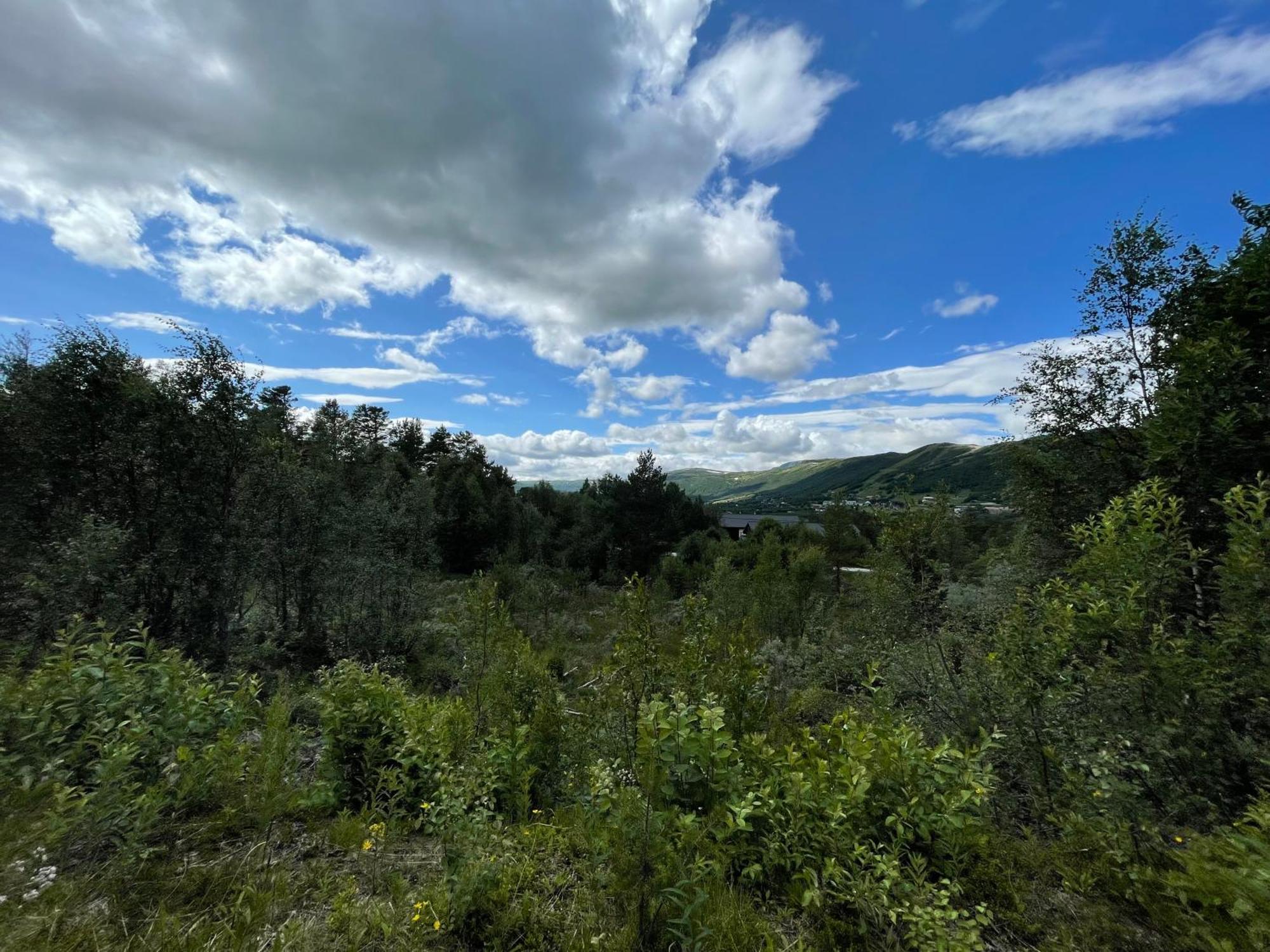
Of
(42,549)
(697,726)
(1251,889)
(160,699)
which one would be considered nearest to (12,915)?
(160,699)

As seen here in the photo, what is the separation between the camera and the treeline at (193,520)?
993 centimetres

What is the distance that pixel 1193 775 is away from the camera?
10.4 ft

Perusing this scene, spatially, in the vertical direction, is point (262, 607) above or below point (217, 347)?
below

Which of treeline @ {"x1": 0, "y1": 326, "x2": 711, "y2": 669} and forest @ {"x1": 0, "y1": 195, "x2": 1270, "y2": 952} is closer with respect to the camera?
forest @ {"x1": 0, "y1": 195, "x2": 1270, "y2": 952}

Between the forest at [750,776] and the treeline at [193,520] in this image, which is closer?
the forest at [750,776]

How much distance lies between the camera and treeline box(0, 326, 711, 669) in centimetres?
993

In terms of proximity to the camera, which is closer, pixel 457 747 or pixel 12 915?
pixel 12 915

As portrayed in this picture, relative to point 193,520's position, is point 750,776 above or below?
below

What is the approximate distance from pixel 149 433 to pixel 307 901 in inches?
526

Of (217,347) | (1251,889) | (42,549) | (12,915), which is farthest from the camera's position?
(217,347)

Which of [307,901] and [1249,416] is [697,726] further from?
[1249,416]

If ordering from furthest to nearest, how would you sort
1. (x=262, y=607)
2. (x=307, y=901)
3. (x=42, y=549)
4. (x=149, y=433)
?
(x=262, y=607), (x=149, y=433), (x=42, y=549), (x=307, y=901)

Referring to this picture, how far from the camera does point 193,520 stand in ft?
39.1

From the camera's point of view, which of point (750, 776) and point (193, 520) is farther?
point (193, 520)
